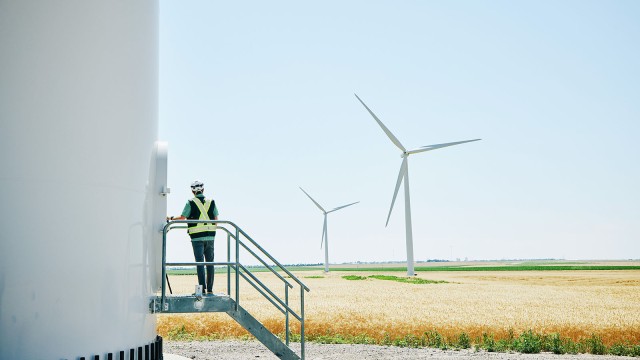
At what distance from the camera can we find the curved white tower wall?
22.8 ft

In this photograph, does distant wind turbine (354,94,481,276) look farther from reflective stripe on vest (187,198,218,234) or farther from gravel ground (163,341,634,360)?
reflective stripe on vest (187,198,218,234)

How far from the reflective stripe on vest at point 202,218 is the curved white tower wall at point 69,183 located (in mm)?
1727

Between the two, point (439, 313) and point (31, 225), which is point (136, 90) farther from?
point (439, 313)

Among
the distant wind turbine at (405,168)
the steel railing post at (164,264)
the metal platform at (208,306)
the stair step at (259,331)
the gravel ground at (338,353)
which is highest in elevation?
the distant wind turbine at (405,168)

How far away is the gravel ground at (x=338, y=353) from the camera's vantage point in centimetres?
1742

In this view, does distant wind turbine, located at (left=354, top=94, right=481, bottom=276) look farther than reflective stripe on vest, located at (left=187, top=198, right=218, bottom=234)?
Yes

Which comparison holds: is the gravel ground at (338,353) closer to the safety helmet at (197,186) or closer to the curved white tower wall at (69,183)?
the safety helmet at (197,186)

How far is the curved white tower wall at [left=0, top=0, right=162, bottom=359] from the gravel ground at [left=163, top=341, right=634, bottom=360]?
9539mm

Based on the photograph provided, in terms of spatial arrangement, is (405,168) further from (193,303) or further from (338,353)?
(193,303)

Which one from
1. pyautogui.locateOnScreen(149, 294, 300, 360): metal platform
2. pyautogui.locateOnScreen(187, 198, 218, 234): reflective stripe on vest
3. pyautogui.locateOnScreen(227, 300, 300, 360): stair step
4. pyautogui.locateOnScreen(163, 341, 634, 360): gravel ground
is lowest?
pyautogui.locateOnScreen(163, 341, 634, 360): gravel ground

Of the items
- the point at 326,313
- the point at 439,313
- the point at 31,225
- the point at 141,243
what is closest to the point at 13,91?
the point at 31,225

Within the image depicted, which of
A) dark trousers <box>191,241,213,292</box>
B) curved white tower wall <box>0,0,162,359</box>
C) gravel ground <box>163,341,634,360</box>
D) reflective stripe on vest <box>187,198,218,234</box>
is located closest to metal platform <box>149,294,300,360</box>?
curved white tower wall <box>0,0,162,359</box>

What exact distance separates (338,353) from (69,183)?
12.2 metres

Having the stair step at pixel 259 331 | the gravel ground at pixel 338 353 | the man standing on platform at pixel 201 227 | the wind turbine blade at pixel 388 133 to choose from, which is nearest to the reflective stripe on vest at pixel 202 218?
the man standing on platform at pixel 201 227
